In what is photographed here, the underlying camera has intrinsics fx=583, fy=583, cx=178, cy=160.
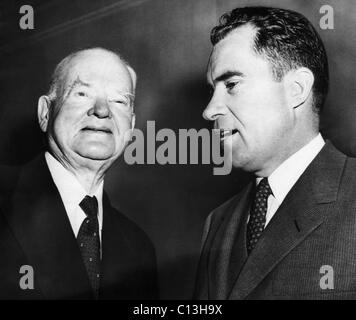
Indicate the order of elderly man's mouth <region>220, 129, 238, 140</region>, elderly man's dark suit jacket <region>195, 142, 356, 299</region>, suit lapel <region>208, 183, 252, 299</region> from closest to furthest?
elderly man's dark suit jacket <region>195, 142, 356, 299</region>
suit lapel <region>208, 183, 252, 299</region>
elderly man's mouth <region>220, 129, 238, 140</region>

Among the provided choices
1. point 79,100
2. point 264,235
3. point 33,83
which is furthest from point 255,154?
point 33,83

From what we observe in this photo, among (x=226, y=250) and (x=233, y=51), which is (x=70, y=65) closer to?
(x=233, y=51)

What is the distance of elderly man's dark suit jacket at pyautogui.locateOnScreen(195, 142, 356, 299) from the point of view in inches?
78.5

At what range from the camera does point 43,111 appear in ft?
7.55

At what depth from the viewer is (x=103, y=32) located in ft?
7.64

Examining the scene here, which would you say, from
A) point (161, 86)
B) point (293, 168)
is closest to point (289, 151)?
point (293, 168)

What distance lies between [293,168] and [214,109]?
0.38 metres

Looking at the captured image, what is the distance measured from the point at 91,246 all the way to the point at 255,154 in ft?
2.36

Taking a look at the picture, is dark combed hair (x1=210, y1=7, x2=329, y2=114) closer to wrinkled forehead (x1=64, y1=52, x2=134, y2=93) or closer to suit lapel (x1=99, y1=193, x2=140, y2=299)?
wrinkled forehead (x1=64, y1=52, x2=134, y2=93)

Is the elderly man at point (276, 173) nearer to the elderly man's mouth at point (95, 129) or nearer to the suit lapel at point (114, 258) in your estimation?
the suit lapel at point (114, 258)

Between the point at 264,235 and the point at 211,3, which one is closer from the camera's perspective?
the point at 264,235

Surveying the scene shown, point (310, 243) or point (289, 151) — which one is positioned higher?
point (289, 151)

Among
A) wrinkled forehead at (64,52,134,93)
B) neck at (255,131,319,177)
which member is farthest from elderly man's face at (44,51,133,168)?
neck at (255,131,319,177)
